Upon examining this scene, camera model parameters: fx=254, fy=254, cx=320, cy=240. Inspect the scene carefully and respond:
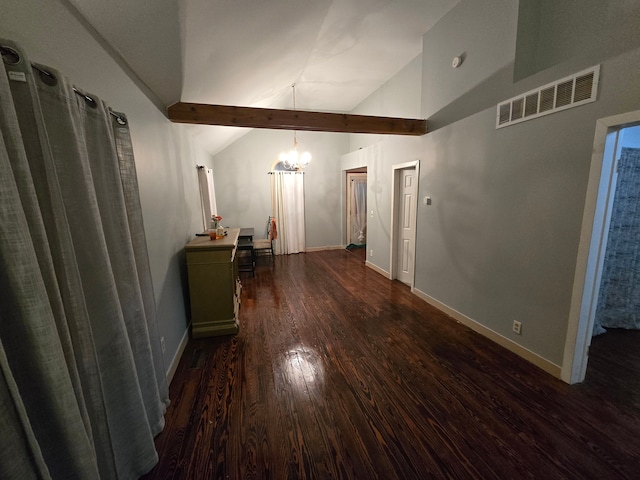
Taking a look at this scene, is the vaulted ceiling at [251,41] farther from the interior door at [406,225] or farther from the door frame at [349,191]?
the door frame at [349,191]

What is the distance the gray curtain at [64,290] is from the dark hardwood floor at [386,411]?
1.57ft

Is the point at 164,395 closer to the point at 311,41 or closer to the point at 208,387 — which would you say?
the point at 208,387

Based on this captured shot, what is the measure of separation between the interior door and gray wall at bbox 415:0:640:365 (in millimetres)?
339

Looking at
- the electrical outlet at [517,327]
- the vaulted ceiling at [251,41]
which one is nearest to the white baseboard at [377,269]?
the electrical outlet at [517,327]

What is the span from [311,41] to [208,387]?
3475mm

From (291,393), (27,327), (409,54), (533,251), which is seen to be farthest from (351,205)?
(27,327)

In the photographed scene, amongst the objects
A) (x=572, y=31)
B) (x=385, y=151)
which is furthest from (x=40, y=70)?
(x=385, y=151)

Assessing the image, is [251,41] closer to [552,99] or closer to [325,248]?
[552,99]

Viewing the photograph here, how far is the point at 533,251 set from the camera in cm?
216

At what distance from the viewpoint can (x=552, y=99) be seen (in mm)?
1952

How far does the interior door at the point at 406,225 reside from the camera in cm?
377

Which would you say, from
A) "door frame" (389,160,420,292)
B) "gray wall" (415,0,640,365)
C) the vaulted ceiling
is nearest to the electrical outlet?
"gray wall" (415,0,640,365)

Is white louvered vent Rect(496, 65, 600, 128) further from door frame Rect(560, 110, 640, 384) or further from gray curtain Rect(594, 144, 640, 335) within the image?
gray curtain Rect(594, 144, 640, 335)

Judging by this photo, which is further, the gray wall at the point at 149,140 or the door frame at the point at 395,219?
the door frame at the point at 395,219
